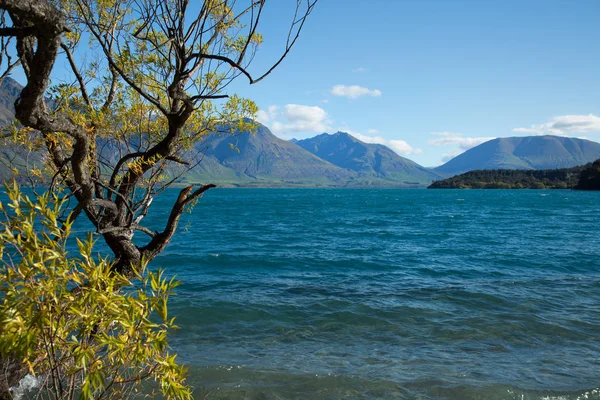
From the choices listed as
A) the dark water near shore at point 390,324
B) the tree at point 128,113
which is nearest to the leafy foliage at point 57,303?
the tree at point 128,113

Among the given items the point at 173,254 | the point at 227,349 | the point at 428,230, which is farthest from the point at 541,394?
the point at 428,230

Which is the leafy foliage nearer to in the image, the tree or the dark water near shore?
the tree

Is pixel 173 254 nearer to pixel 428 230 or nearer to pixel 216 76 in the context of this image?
pixel 216 76

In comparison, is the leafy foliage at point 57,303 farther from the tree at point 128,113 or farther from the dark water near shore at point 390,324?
the dark water near shore at point 390,324

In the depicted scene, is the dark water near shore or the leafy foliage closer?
the leafy foliage

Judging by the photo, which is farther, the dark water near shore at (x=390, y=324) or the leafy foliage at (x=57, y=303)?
the dark water near shore at (x=390, y=324)

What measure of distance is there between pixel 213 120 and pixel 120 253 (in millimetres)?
2982

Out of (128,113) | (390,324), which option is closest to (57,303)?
(128,113)

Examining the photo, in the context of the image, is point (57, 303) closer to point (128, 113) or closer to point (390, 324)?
point (128, 113)

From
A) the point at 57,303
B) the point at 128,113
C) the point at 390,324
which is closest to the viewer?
the point at 57,303

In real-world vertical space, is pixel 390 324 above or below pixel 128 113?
below

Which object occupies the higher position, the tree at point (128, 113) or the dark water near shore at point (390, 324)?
the tree at point (128, 113)

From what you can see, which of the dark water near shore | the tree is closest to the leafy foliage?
the tree

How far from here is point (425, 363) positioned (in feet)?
38.0
